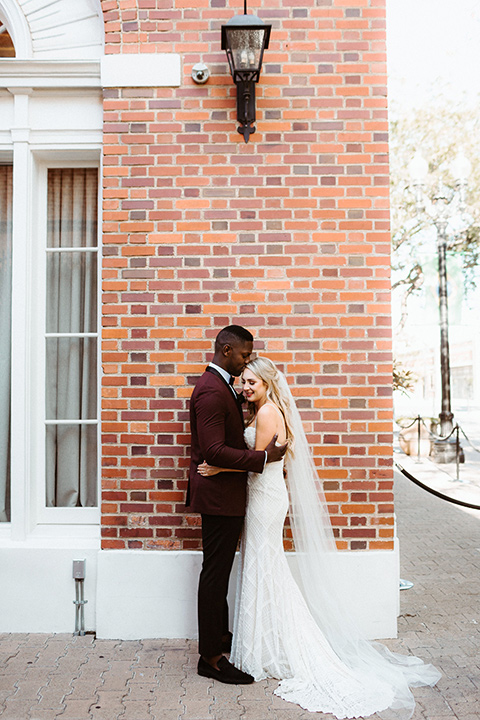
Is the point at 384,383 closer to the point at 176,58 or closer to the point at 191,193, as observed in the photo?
the point at 191,193

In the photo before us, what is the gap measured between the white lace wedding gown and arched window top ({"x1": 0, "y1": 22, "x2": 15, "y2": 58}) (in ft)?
11.2

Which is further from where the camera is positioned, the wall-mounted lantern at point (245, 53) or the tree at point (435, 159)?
the tree at point (435, 159)

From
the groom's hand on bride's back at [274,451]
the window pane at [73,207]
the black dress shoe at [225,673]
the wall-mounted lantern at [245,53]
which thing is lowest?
the black dress shoe at [225,673]

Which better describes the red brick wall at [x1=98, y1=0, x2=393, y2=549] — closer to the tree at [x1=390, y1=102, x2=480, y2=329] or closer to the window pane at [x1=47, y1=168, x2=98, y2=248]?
the window pane at [x1=47, y1=168, x2=98, y2=248]

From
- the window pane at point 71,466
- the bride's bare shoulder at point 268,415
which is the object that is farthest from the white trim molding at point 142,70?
the window pane at point 71,466

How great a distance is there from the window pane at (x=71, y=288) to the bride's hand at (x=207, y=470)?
1.54 meters

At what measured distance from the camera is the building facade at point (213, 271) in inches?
158

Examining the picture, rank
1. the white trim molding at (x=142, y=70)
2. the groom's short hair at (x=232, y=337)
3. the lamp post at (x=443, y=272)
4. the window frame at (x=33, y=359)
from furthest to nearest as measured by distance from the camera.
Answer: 1. the lamp post at (x=443, y=272)
2. the window frame at (x=33, y=359)
3. the white trim molding at (x=142, y=70)
4. the groom's short hair at (x=232, y=337)

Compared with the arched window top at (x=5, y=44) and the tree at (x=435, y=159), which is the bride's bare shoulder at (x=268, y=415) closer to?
the arched window top at (x=5, y=44)

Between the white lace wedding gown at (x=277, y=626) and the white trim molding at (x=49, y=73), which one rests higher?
the white trim molding at (x=49, y=73)

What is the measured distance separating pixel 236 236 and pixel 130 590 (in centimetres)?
254

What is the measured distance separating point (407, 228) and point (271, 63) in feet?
56.8

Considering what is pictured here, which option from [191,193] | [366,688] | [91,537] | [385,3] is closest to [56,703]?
[91,537]

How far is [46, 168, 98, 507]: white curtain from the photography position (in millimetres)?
4383
